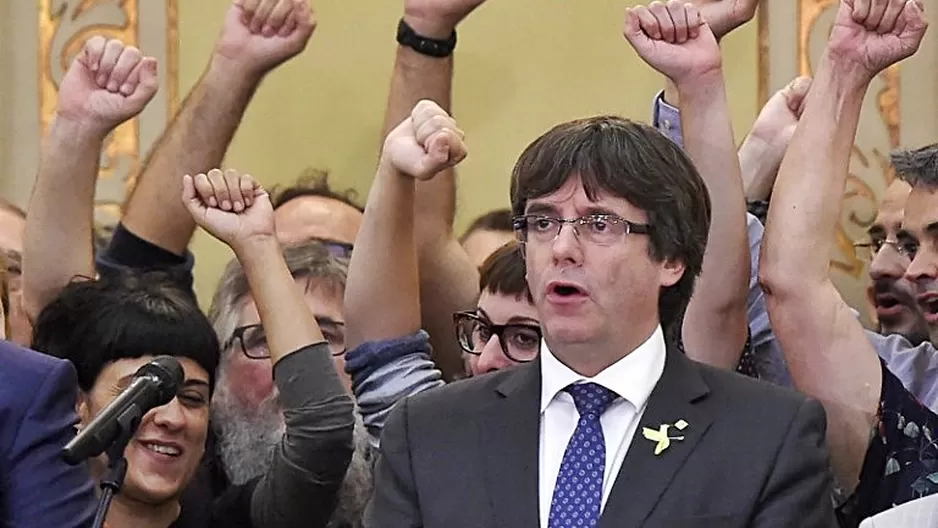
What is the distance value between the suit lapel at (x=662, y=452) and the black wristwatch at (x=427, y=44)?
1083mm

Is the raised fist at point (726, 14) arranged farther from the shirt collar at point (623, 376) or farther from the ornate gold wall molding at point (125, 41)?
the ornate gold wall molding at point (125, 41)

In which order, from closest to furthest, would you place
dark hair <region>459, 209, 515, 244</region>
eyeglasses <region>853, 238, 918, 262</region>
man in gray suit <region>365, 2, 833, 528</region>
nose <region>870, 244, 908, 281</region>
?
1. man in gray suit <region>365, 2, 833, 528</region>
2. eyeglasses <region>853, 238, 918, 262</region>
3. nose <region>870, 244, 908, 281</region>
4. dark hair <region>459, 209, 515, 244</region>

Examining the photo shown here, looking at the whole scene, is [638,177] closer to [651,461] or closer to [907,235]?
[651,461]

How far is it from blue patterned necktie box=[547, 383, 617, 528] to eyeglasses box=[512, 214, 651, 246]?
159 mm

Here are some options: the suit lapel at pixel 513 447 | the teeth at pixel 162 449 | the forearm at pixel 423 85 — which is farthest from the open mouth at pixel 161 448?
the suit lapel at pixel 513 447

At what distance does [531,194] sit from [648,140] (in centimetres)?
15

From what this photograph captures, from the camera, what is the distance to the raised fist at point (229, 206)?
8.83ft

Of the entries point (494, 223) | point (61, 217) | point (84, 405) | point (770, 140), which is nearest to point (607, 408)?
point (84, 405)

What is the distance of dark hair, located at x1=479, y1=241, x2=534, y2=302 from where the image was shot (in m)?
2.64

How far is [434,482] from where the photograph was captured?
202 cm

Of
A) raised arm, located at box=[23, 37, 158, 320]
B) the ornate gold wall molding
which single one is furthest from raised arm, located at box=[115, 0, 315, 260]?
the ornate gold wall molding

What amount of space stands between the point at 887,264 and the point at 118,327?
1.29 metres

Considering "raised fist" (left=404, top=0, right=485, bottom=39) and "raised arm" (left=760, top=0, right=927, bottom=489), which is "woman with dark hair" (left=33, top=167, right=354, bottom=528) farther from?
"raised arm" (left=760, top=0, right=927, bottom=489)

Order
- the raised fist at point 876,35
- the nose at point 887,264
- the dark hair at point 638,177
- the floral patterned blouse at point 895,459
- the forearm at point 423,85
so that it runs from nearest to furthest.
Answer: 1. the dark hair at point 638,177
2. the floral patterned blouse at point 895,459
3. the raised fist at point 876,35
4. the forearm at point 423,85
5. the nose at point 887,264
